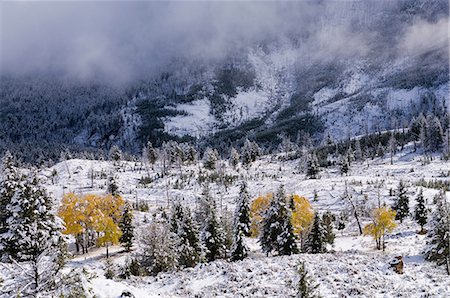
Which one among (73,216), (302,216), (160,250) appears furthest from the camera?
(73,216)

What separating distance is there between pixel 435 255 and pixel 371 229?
20931 mm

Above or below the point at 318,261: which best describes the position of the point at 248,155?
above

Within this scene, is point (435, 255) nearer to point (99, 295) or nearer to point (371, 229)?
point (371, 229)

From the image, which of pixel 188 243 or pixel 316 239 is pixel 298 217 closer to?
pixel 316 239

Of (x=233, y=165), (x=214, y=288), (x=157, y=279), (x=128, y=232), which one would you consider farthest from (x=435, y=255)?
(x=233, y=165)

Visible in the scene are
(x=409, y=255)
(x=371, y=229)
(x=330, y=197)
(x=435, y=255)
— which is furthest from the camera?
(x=330, y=197)

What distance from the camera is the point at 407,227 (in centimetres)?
7325

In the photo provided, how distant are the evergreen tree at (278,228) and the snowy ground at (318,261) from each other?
19.9ft

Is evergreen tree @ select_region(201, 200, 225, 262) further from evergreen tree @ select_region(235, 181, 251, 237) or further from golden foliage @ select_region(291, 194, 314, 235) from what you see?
golden foliage @ select_region(291, 194, 314, 235)

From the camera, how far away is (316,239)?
53.6 m

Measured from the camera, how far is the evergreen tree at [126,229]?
220ft

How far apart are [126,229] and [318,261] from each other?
4252 centimetres

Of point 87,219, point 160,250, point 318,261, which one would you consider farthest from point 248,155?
point 318,261

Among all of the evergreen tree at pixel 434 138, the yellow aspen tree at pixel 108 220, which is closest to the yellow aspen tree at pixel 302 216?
the yellow aspen tree at pixel 108 220
